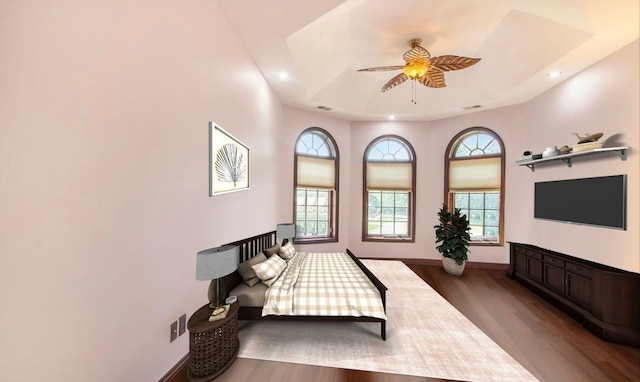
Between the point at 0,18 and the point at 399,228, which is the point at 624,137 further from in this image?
the point at 0,18

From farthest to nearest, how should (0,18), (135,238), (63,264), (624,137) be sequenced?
(624,137), (135,238), (63,264), (0,18)

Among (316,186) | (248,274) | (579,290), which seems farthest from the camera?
(316,186)

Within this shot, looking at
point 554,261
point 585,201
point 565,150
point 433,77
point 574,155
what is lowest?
point 554,261

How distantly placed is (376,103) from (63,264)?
496 centimetres

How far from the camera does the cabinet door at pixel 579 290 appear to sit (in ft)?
9.04

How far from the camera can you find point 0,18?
2.83ft

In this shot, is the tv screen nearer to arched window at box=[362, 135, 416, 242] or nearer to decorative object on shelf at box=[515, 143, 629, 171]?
decorative object on shelf at box=[515, 143, 629, 171]

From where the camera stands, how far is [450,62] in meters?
2.72

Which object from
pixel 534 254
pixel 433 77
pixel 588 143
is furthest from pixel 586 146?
pixel 433 77

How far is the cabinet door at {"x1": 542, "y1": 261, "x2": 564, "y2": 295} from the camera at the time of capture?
3.19 meters

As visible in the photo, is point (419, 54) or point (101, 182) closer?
point (101, 182)

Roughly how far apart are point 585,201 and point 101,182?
17.2ft

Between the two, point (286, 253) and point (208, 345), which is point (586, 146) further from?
point (208, 345)

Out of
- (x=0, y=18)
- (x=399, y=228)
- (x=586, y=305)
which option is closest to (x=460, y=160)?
(x=399, y=228)
